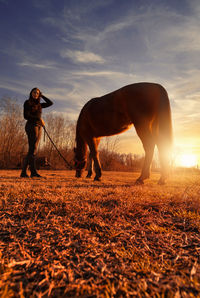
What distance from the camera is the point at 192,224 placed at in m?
1.25

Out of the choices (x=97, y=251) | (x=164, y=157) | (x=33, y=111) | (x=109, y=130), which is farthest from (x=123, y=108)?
(x=97, y=251)

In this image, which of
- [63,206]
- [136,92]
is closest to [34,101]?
[136,92]

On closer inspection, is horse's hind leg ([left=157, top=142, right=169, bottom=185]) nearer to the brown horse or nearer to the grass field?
the brown horse

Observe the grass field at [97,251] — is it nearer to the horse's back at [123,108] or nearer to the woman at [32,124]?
the horse's back at [123,108]

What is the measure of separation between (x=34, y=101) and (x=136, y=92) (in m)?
2.86

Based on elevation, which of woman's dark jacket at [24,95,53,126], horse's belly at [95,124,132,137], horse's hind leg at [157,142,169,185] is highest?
woman's dark jacket at [24,95,53,126]

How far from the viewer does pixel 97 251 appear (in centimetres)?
87

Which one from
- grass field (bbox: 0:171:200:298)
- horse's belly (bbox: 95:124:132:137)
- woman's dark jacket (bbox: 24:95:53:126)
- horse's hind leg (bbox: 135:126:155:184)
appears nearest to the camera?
grass field (bbox: 0:171:200:298)

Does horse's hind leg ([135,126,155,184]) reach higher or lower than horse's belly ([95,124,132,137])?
lower

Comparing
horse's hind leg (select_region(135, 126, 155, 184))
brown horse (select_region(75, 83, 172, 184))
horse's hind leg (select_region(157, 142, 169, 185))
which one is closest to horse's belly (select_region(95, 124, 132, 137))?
brown horse (select_region(75, 83, 172, 184))

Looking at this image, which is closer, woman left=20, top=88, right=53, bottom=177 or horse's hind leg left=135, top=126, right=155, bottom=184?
horse's hind leg left=135, top=126, right=155, bottom=184

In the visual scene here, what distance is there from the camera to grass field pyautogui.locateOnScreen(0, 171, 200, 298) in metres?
0.62

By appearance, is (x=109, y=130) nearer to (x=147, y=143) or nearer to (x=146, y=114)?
(x=146, y=114)

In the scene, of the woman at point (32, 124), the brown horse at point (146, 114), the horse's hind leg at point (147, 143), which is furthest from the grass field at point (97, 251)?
the woman at point (32, 124)
